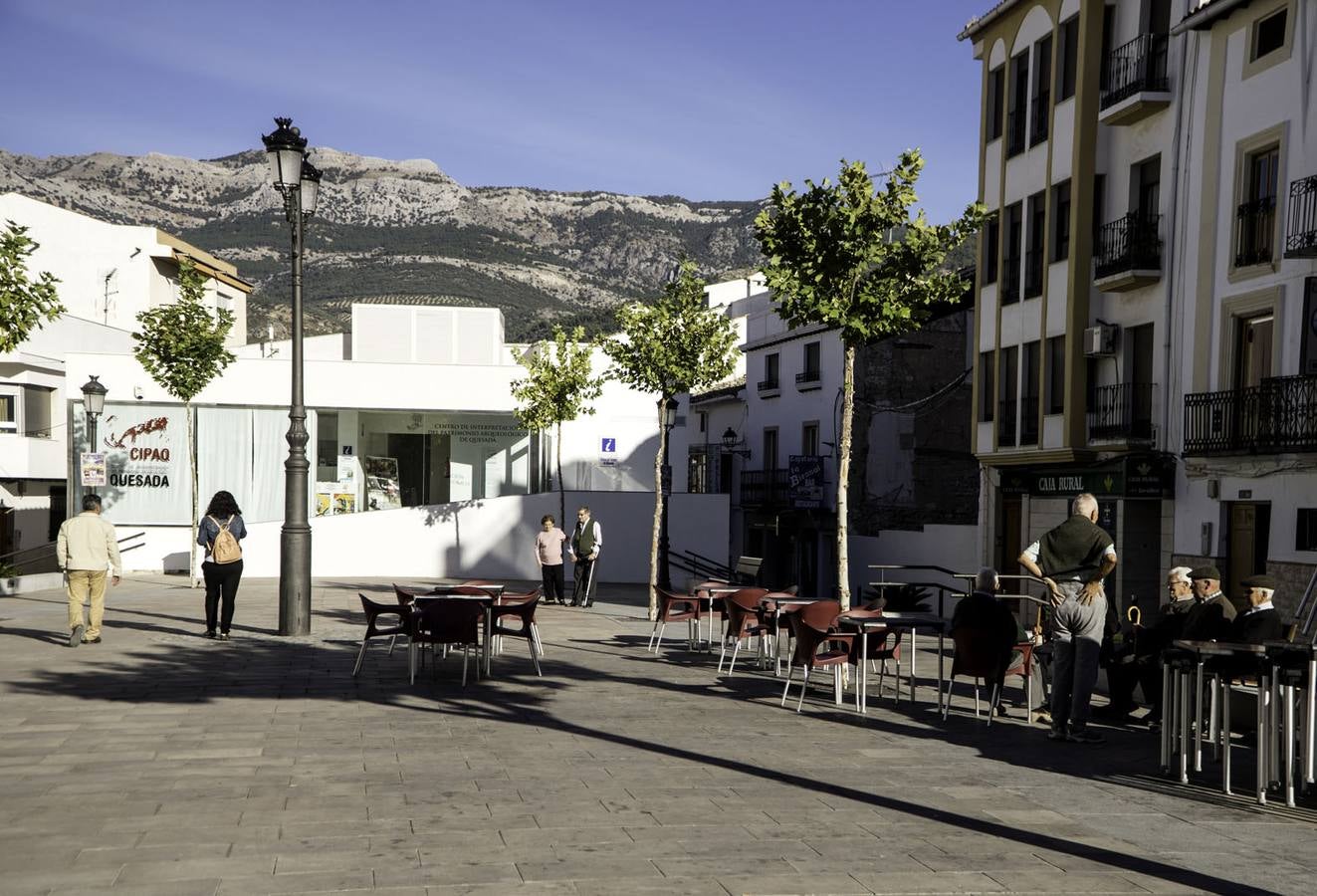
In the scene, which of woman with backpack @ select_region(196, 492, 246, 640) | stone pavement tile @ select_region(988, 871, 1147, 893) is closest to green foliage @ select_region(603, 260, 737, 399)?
woman with backpack @ select_region(196, 492, 246, 640)

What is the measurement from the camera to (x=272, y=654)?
607 inches

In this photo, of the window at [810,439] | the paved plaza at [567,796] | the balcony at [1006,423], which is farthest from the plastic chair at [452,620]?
the window at [810,439]

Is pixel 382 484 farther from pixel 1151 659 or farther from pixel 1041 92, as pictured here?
pixel 1151 659

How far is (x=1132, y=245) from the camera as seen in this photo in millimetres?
24750

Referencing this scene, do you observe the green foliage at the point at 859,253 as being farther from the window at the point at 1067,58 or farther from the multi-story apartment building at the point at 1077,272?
the window at the point at 1067,58

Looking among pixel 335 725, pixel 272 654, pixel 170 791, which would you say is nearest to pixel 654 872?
pixel 170 791

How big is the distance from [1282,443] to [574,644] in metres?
10.9

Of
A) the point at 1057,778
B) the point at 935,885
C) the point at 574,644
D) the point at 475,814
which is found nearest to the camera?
the point at 935,885

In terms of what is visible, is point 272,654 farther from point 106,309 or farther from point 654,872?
point 106,309

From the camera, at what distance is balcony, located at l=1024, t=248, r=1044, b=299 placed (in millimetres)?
28422

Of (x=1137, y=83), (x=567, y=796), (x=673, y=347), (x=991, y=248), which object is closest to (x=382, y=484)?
(x=673, y=347)

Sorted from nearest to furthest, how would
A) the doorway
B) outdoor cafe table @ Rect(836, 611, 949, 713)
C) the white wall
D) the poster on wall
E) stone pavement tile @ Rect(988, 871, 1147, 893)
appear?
stone pavement tile @ Rect(988, 871, 1147, 893)
outdoor cafe table @ Rect(836, 611, 949, 713)
the doorway
the white wall
the poster on wall

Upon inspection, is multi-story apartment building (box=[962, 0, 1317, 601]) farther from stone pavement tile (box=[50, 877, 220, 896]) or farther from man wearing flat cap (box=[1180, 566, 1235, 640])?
stone pavement tile (box=[50, 877, 220, 896])

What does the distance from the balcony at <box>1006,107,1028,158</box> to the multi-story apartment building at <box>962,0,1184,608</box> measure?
0.04m
